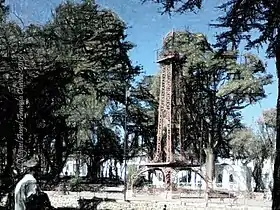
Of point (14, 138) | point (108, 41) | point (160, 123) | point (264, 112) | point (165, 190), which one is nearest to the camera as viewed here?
point (14, 138)

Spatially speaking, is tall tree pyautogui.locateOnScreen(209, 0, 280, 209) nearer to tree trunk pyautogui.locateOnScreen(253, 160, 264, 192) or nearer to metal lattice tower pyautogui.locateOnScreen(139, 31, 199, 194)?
metal lattice tower pyautogui.locateOnScreen(139, 31, 199, 194)

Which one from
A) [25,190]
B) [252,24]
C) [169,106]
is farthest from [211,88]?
[25,190]

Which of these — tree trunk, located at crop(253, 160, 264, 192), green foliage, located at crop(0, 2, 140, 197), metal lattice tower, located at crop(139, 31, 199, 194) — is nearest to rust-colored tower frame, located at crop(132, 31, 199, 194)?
metal lattice tower, located at crop(139, 31, 199, 194)

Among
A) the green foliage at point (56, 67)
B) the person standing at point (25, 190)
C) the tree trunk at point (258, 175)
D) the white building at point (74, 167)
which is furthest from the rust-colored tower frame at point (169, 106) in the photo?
the person standing at point (25, 190)

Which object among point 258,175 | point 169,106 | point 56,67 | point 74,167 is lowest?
point 258,175

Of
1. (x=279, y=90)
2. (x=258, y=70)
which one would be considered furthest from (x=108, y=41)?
(x=279, y=90)

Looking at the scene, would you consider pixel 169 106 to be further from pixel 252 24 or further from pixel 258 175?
pixel 252 24

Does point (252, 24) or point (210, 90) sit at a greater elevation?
point (210, 90)

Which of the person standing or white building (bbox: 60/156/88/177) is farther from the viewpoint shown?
white building (bbox: 60/156/88/177)

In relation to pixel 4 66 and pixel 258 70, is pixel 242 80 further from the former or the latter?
pixel 4 66

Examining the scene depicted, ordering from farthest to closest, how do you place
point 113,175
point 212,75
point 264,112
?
point 113,175, point 264,112, point 212,75

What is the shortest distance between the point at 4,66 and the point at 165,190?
22.3 metres

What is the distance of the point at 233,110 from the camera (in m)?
42.7

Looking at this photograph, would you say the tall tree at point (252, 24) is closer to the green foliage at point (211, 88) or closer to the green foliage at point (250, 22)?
the green foliage at point (250, 22)
